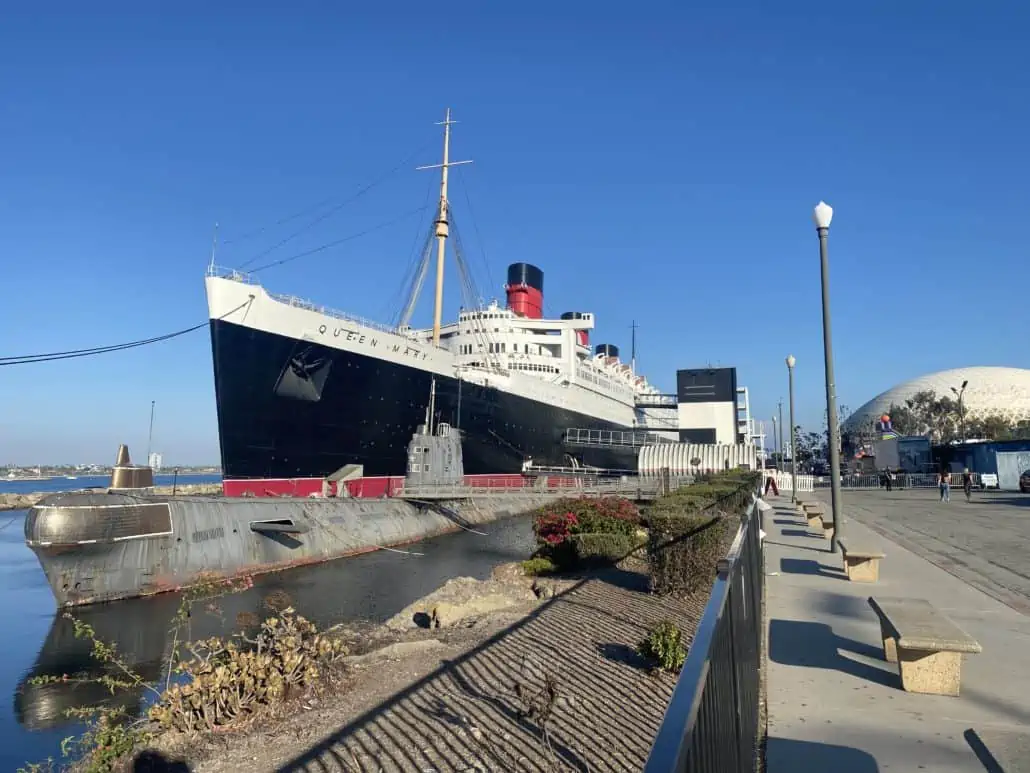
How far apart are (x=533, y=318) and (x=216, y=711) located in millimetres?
→ 45964

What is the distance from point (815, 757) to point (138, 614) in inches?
638

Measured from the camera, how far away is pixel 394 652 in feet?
31.4

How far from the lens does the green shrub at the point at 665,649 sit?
7207mm

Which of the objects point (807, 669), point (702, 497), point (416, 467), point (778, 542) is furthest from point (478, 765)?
point (416, 467)

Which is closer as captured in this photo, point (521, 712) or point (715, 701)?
point (715, 701)

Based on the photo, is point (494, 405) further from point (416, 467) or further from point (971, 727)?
point (971, 727)

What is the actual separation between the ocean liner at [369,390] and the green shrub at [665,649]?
21.7 meters

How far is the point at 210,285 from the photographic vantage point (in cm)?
2564

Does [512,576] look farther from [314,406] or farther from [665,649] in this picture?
[314,406]

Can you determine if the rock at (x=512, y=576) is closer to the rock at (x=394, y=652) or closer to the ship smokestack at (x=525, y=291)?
the rock at (x=394, y=652)

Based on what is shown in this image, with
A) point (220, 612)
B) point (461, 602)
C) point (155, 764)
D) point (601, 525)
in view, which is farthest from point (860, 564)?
point (220, 612)

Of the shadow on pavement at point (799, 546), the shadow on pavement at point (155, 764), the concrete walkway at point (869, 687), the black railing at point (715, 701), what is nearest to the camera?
the black railing at point (715, 701)

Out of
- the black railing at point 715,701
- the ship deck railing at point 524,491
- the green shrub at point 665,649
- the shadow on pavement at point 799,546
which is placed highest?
the black railing at point 715,701

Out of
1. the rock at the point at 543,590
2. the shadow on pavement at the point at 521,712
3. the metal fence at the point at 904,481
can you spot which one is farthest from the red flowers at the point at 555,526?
the metal fence at the point at 904,481
